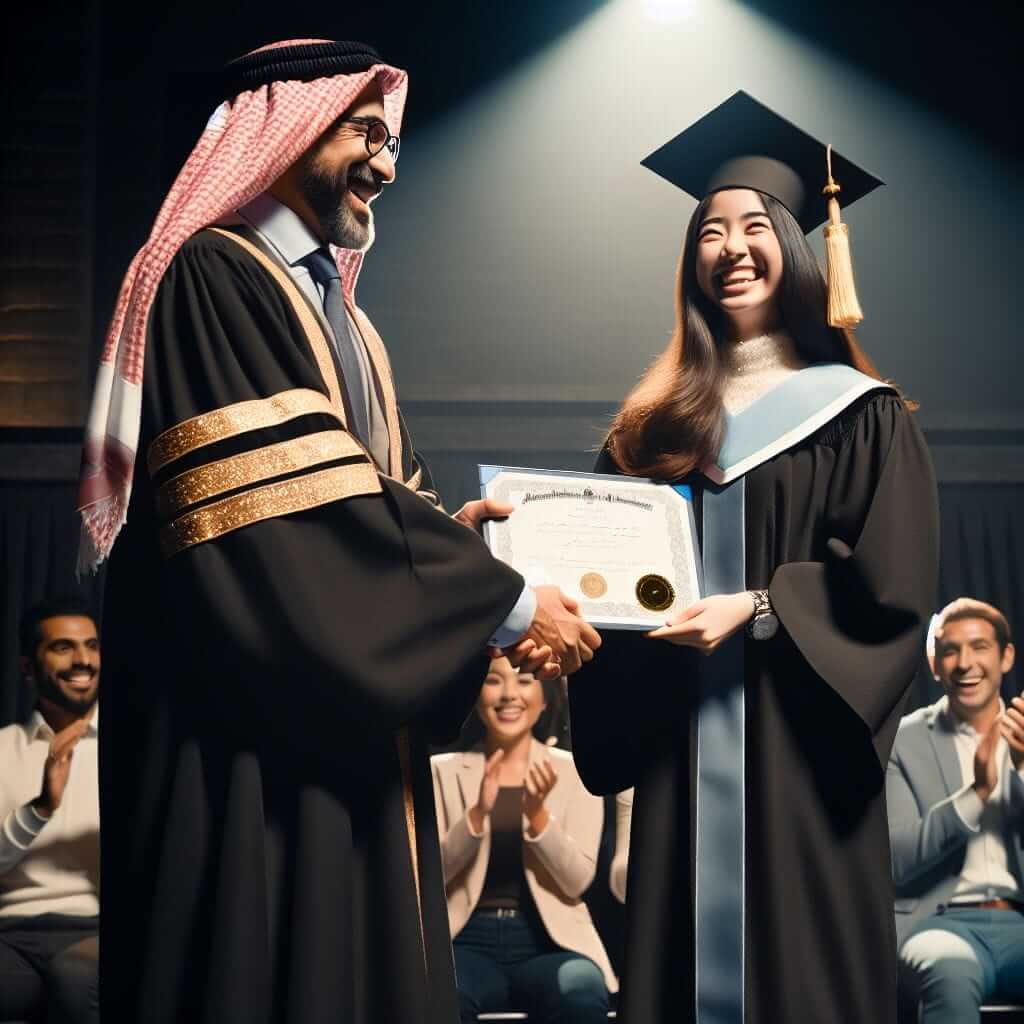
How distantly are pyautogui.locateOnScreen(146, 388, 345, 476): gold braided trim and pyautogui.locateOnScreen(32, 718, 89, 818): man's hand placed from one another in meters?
2.91

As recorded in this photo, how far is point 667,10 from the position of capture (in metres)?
6.04

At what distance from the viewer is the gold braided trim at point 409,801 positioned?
2.14 m

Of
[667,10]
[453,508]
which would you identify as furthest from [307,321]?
[667,10]

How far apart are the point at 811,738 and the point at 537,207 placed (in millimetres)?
4066

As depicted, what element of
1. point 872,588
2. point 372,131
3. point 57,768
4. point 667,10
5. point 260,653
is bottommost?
point 57,768

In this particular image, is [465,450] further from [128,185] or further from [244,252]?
[244,252]

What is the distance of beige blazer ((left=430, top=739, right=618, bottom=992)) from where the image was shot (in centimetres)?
448

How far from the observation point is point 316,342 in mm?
2279

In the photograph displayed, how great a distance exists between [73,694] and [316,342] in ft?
10.4

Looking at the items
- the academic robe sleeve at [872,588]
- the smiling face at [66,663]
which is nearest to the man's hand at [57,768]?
the smiling face at [66,663]

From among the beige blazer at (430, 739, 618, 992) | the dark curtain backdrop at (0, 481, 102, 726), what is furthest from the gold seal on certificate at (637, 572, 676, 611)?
the dark curtain backdrop at (0, 481, 102, 726)

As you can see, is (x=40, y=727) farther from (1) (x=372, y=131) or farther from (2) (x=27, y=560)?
(1) (x=372, y=131)

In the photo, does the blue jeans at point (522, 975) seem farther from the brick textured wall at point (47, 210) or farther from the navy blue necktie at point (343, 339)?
the brick textured wall at point (47, 210)

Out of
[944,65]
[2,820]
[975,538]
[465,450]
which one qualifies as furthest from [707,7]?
[2,820]
